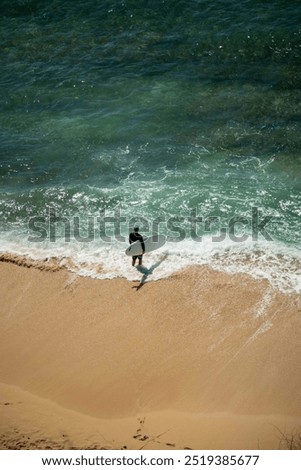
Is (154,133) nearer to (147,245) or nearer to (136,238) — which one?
(147,245)

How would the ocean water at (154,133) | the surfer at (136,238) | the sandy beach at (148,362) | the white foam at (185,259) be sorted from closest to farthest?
the sandy beach at (148,362)
the white foam at (185,259)
the surfer at (136,238)
the ocean water at (154,133)

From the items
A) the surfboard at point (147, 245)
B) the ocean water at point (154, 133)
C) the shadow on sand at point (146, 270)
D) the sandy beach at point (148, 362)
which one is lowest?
the sandy beach at point (148, 362)

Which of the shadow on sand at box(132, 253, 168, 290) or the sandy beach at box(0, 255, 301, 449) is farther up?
the shadow on sand at box(132, 253, 168, 290)

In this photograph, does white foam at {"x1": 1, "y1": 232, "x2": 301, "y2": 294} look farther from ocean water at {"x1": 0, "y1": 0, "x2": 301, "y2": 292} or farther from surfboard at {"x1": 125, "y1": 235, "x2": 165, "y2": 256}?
surfboard at {"x1": 125, "y1": 235, "x2": 165, "y2": 256}

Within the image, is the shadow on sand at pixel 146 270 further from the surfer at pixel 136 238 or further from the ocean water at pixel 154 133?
the surfer at pixel 136 238

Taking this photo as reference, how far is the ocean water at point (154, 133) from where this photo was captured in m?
17.0

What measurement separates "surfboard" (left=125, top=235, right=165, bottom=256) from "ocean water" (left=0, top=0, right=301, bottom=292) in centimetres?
29

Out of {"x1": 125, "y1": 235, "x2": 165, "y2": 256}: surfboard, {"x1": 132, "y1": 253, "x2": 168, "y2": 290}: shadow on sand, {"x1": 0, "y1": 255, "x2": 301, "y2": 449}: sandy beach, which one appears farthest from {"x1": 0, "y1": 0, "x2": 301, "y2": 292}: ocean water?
{"x1": 0, "y1": 255, "x2": 301, "y2": 449}: sandy beach

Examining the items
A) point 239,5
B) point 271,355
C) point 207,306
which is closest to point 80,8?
point 239,5

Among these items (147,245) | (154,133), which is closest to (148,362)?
(147,245)

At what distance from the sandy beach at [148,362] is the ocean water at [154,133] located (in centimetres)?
116

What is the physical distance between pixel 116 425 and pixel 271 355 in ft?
14.4

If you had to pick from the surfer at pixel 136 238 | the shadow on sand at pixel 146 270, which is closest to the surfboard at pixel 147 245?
the surfer at pixel 136 238

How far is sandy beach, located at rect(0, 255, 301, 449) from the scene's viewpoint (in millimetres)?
11234
